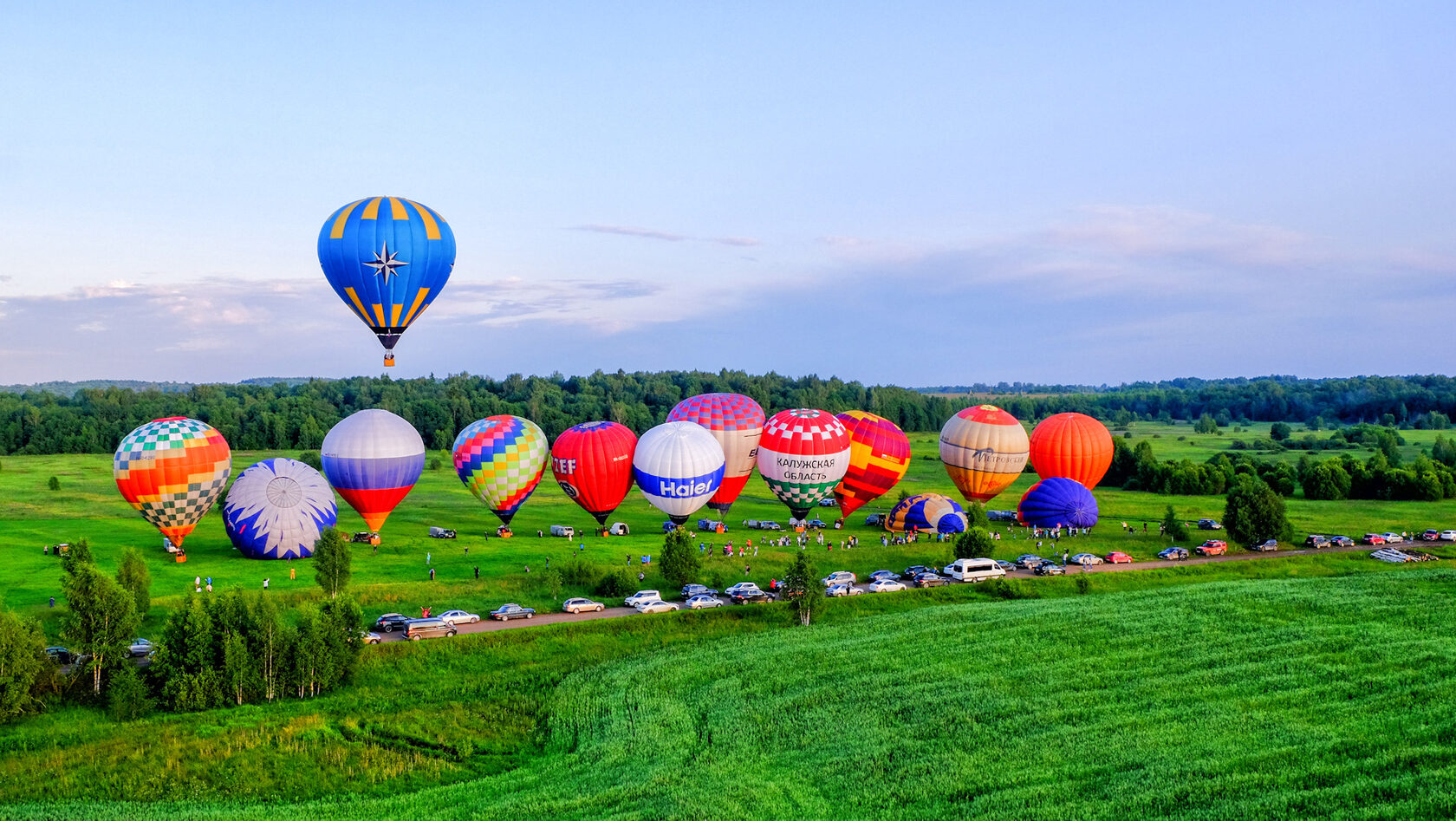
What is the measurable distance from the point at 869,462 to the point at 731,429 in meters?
7.37

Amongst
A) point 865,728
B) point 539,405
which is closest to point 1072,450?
point 865,728

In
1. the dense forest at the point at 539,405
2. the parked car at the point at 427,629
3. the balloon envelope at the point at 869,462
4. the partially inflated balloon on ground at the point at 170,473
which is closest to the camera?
the parked car at the point at 427,629

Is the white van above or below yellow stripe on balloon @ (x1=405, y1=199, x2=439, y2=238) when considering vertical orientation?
below

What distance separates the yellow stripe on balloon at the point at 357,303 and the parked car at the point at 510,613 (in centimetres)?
1792

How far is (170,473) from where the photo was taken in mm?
42906

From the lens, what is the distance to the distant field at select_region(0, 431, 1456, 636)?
1480 inches

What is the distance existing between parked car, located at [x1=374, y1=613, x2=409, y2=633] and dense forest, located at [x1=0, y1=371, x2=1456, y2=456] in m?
76.7

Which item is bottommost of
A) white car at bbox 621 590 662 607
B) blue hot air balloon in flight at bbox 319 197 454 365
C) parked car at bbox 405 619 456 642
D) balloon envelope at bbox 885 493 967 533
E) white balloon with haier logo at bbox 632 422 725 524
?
parked car at bbox 405 619 456 642

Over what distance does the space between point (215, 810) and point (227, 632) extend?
23.6 feet

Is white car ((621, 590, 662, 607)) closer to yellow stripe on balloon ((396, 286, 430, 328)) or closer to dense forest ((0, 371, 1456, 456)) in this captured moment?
yellow stripe on balloon ((396, 286, 430, 328))

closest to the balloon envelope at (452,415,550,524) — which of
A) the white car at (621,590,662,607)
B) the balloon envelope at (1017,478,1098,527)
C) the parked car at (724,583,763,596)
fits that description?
the white car at (621,590,662,607)

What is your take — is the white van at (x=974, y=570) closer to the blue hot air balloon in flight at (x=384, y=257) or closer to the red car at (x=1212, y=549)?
A: the red car at (x=1212, y=549)

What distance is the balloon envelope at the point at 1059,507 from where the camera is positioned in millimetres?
50906

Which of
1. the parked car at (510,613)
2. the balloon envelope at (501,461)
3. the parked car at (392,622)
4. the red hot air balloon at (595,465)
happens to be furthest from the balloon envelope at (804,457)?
the parked car at (392,622)
